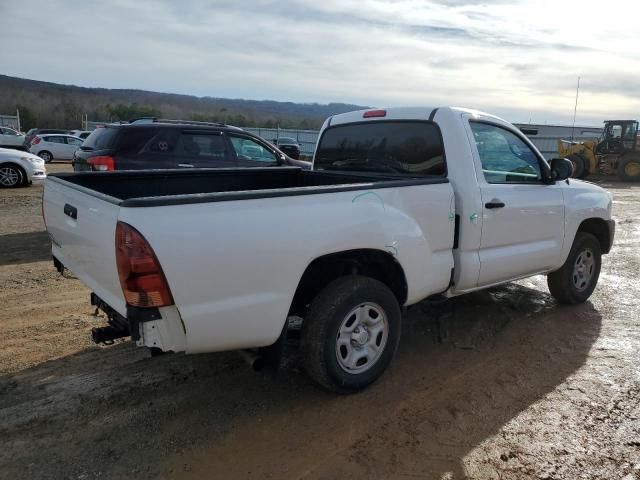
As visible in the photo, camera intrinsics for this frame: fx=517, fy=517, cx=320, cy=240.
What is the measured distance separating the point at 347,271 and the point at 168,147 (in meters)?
5.62

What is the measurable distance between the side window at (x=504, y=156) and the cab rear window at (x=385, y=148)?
387 millimetres

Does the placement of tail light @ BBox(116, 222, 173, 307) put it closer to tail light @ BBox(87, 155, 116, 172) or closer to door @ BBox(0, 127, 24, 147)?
tail light @ BBox(87, 155, 116, 172)

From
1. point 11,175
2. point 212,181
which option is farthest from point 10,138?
point 212,181

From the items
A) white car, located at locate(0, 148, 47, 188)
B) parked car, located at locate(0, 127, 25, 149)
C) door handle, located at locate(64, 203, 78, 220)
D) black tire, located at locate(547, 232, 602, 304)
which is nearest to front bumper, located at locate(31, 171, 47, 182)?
white car, located at locate(0, 148, 47, 188)

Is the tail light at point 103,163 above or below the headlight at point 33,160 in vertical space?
above

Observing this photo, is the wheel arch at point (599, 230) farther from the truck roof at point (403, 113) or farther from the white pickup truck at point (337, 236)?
the truck roof at point (403, 113)

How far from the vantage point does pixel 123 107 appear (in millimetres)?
73688

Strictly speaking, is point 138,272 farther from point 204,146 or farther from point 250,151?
point 250,151

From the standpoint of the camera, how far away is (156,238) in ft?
8.38

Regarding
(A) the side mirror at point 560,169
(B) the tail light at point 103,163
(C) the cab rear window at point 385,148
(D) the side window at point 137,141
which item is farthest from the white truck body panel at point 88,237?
(D) the side window at point 137,141

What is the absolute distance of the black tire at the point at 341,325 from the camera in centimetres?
330

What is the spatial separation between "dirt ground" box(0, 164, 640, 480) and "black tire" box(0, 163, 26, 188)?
10.7 metres

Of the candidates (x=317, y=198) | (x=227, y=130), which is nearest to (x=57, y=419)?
(x=317, y=198)

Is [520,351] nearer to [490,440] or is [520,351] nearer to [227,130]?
[490,440]
